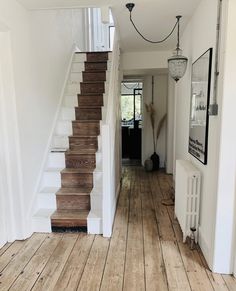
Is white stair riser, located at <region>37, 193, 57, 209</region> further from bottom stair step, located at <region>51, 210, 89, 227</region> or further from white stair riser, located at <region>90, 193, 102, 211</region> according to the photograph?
white stair riser, located at <region>90, 193, 102, 211</region>

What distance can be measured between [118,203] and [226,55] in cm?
248

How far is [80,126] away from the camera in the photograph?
3730mm

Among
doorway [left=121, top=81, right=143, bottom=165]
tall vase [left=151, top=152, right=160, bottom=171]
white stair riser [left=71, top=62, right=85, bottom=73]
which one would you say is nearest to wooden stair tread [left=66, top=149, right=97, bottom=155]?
white stair riser [left=71, top=62, right=85, bottom=73]

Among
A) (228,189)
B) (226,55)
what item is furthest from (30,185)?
(226,55)

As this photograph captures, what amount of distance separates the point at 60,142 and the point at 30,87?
3.48 ft

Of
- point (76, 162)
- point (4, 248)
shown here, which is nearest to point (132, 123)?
point (76, 162)

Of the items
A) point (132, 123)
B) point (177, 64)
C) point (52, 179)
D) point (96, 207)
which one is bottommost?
point (96, 207)

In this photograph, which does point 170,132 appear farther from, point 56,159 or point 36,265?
point 36,265

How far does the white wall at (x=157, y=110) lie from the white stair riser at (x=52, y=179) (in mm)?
3118

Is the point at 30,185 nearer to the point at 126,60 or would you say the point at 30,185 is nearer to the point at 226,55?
the point at 226,55

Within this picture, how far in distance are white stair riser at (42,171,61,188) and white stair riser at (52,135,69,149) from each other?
20.4 inches

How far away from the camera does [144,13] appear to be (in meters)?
2.74

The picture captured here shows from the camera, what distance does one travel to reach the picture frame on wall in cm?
217

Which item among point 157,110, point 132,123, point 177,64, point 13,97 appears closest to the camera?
point 13,97
